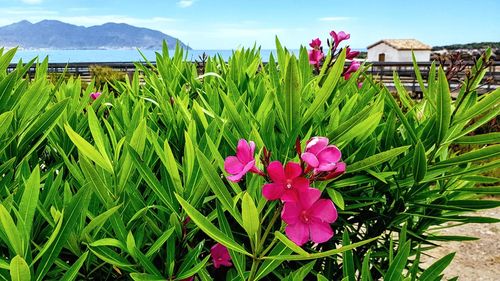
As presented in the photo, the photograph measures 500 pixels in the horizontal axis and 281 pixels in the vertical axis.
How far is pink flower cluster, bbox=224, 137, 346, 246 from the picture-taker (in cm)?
74

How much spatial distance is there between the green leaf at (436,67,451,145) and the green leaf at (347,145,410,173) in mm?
170

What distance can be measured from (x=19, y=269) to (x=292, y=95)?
53cm

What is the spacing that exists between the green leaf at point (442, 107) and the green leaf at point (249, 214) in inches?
20.4

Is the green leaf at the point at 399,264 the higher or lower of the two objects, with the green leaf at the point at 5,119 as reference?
lower

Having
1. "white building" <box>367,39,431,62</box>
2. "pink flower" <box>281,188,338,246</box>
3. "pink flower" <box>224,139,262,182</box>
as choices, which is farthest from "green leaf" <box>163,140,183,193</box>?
"white building" <box>367,39,431,62</box>

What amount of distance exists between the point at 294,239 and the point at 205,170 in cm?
18

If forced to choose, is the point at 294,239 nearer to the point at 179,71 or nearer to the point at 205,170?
the point at 205,170

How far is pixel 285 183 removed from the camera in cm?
75

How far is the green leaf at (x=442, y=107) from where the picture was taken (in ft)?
3.22

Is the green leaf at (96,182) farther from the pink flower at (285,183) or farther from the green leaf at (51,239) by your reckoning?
the pink flower at (285,183)

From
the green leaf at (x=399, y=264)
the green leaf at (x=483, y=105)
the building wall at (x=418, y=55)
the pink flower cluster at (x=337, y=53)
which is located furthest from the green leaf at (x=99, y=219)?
the building wall at (x=418, y=55)

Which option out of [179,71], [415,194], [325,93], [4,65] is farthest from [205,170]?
[179,71]

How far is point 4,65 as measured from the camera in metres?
1.25

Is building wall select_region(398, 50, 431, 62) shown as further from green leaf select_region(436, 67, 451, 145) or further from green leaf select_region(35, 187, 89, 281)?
green leaf select_region(35, 187, 89, 281)
